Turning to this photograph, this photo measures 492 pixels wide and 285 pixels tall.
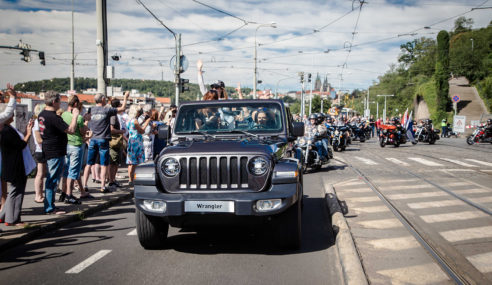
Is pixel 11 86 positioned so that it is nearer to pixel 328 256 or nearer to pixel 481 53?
pixel 328 256

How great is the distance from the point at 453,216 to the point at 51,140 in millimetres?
6552

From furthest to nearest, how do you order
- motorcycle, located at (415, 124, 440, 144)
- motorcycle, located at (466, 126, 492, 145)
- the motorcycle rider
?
motorcycle, located at (415, 124, 440, 144)
motorcycle, located at (466, 126, 492, 145)
the motorcycle rider

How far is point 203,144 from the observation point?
16.6 feet

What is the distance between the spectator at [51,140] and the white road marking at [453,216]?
5.84m

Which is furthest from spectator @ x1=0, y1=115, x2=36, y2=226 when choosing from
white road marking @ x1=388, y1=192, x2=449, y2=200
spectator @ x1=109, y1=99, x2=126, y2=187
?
white road marking @ x1=388, y1=192, x2=449, y2=200

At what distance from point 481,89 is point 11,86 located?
61.9 m

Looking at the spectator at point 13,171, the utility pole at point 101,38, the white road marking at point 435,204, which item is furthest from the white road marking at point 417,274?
the utility pole at point 101,38

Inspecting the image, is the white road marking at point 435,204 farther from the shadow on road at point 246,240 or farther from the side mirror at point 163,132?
the side mirror at point 163,132

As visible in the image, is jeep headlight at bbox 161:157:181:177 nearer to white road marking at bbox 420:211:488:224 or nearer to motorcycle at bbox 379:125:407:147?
white road marking at bbox 420:211:488:224

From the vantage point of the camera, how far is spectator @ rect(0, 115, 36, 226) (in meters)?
5.88

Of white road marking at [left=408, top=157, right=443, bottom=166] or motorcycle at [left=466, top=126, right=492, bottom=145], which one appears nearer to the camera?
white road marking at [left=408, top=157, right=443, bottom=166]

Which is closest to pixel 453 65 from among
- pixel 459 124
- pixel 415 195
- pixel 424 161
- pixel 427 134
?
pixel 459 124

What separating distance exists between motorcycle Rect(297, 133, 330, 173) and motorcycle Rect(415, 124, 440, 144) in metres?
15.2

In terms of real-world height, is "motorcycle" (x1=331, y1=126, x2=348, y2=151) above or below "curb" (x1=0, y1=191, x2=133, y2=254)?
above
